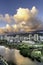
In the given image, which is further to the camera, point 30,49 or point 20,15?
point 20,15

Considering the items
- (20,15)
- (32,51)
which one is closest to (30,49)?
(32,51)

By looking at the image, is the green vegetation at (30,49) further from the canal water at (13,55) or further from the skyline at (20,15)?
the skyline at (20,15)

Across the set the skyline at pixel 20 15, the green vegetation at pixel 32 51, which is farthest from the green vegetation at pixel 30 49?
the skyline at pixel 20 15

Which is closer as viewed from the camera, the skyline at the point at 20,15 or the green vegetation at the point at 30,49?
the green vegetation at the point at 30,49

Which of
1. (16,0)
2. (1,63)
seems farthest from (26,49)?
(16,0)

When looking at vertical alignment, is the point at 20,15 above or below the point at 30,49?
above

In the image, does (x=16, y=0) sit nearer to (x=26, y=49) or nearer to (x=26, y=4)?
(x=26, y=4)

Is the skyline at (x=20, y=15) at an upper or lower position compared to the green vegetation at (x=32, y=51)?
upper

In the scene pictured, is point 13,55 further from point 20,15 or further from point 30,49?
point 20,15

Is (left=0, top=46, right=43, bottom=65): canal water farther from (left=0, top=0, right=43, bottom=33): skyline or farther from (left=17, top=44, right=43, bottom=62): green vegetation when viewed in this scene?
(left=0, top=0, right=43, bottom=33): skyline
